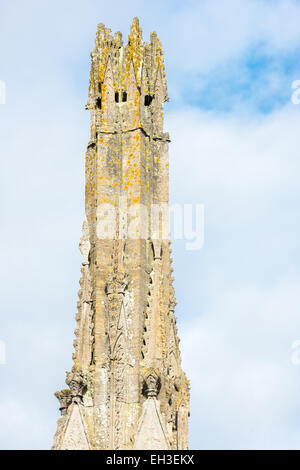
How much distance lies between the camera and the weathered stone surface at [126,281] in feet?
159

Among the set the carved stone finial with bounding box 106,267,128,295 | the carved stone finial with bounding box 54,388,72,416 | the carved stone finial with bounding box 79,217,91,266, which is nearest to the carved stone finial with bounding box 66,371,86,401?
the carved stone finial with bounding box 54,388,72,416

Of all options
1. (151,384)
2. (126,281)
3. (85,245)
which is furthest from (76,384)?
(85,245)

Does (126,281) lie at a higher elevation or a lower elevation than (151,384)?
higher

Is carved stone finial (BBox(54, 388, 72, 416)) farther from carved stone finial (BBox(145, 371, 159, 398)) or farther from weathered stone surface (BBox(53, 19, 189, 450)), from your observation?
carved stone finial (BBox(145, 371, 159, 398))

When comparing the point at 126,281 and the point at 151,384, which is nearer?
the point at 151,384

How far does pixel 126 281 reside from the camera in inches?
1994

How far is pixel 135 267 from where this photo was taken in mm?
51062

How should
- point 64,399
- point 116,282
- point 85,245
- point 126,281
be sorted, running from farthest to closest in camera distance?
1. point 85,245
2. point 126,281
3. point 116,282
4. point 64,399

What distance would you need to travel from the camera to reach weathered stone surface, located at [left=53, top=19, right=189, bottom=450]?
48.5 m

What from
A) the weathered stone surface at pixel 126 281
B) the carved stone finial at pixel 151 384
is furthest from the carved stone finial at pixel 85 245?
the carved stone finial at pixel 151 384

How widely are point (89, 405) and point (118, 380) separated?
113 centimetres

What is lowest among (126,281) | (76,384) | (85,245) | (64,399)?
(64,399)

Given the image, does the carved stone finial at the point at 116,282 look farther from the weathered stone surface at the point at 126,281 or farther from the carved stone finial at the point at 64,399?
the carved stone finial at the point at 64,399

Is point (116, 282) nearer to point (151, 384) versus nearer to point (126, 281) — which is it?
point (126, 281)
